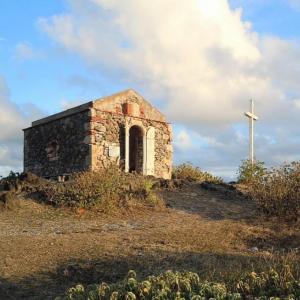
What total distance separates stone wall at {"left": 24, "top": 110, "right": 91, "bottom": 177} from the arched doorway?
2.46 m

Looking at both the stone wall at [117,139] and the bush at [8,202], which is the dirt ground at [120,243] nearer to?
the bush at [8,202]

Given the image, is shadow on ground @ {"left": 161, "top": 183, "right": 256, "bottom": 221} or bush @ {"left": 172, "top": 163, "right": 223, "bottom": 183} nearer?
shadow on ground @ {"left": 161, "top": 183, "right": 256, "bottom": 221}

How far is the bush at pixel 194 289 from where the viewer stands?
13.5ft

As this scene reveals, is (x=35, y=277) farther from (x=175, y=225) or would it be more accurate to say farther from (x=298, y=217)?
(x=298, y=217)

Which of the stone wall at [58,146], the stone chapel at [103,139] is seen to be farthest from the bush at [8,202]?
the stone wall at [58,146]

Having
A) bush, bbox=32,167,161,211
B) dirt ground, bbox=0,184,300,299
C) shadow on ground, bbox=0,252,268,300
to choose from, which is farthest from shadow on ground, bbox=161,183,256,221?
shadow on ground, bbox=0,252,268,300

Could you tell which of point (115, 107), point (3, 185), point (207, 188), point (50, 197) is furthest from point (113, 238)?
point (115, 107)

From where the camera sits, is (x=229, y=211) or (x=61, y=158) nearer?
(x=229, y=211)

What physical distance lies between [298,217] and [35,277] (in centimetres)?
583

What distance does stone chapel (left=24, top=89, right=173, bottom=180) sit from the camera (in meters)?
17.2

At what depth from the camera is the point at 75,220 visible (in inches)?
391

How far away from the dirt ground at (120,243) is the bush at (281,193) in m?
0.42

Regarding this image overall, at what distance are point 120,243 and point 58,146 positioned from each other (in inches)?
459

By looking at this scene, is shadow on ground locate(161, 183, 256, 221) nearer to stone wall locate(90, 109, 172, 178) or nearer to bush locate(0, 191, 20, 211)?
stone wall locate(90, 109, 172, 178)
